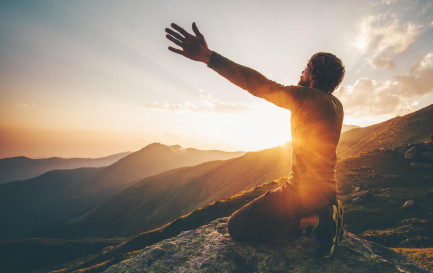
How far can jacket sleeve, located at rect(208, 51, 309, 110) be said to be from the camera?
2936 millimetres

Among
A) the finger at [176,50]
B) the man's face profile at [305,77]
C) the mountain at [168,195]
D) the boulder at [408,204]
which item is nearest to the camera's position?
→ the finger at [176,50]

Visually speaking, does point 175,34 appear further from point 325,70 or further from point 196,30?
point 325,70

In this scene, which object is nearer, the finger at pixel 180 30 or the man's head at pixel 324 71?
the finger at pixel 180 30

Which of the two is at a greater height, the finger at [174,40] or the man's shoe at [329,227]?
the finger at [174,40]

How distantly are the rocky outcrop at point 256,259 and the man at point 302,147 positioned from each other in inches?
10.4

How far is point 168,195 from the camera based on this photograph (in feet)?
488

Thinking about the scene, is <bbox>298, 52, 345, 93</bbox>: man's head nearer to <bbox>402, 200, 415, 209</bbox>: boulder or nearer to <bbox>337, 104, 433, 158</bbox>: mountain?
<bbox>402, 200, 415, 209</bbox>: boulder

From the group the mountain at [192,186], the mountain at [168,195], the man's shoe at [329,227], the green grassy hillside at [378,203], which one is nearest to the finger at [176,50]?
the man's shoe at [329,227]

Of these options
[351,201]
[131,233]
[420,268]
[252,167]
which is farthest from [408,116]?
[131,233]

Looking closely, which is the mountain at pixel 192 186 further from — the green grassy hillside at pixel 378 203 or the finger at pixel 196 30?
the finger at pixel 196 30

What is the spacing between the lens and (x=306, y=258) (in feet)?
13.6

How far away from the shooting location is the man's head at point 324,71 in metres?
3.62

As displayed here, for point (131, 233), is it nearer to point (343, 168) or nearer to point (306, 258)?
point (343, 168)

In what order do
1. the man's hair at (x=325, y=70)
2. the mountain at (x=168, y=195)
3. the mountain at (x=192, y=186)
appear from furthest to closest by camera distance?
the mountain at (x=168, y=195) < the mountain at (x=192, y=186) < the man's hair at (x=325, y=70)
